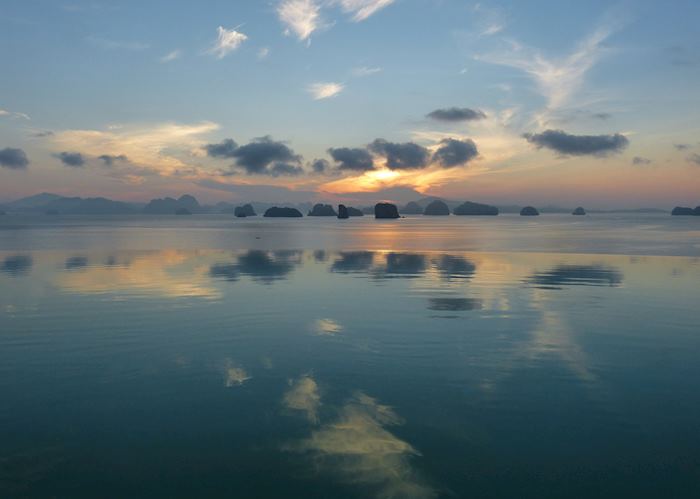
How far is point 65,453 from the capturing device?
1108cm

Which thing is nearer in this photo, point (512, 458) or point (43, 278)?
point (512, 458)

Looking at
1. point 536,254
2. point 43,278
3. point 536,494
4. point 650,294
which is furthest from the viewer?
point 536,254

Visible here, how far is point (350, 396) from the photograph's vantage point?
14297 mm

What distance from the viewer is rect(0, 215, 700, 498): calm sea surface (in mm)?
10133

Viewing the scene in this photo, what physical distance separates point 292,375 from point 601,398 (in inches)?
360

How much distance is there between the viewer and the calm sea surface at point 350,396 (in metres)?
10.1

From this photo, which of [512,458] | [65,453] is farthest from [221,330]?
[512,458]

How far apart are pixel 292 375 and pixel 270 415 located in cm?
312

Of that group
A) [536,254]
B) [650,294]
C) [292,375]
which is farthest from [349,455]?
[536,254]

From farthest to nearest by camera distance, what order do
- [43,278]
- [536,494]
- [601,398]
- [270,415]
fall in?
[43,278] → [601,398] → [270,415] → [536,494]

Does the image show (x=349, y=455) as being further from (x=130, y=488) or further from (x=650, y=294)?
(x=650, y=294)

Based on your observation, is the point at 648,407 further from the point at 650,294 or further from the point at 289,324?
the point at 650,294

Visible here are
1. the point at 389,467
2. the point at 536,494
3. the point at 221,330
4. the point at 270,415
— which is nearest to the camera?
the point at 536,494

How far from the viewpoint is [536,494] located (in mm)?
9508
